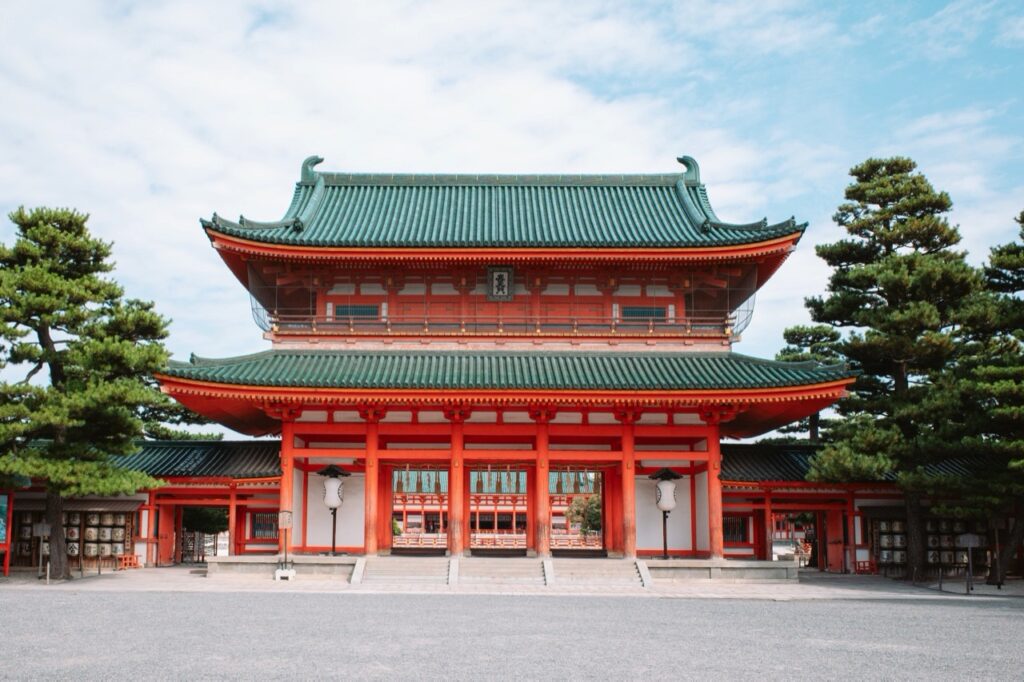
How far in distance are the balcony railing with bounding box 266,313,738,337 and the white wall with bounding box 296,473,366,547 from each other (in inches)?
190

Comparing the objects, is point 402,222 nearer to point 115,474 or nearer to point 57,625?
point 115,474

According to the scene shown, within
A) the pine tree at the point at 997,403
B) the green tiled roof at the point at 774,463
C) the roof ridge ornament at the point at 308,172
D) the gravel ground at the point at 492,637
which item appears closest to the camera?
the gravel ground at the point at 492,637

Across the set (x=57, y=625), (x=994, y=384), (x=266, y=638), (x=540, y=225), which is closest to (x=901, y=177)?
(x=994, y=384)

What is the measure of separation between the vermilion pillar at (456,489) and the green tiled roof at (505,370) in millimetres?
1628

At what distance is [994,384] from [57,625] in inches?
895

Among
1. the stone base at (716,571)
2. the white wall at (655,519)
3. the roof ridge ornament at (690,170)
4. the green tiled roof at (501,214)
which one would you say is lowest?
the stone base at (716,571)

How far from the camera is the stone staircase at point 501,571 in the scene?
78.4ft

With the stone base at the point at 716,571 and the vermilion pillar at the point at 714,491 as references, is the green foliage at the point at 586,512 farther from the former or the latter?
the stone base at the point at 716,571

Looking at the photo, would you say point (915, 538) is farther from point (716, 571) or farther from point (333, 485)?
point (333, 485)

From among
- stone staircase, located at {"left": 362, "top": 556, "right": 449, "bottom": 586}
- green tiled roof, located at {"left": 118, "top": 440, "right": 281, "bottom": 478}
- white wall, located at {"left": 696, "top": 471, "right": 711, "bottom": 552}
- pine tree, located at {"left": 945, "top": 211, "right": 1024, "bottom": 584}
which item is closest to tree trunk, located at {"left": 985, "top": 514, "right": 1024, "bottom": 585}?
pine tree, located at {"left": 945, "top": 211, "right": 1024, "bottom": 584}

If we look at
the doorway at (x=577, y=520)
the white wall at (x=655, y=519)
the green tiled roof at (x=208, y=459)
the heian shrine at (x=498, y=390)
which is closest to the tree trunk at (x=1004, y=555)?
the heian shrine at (x=498, y=390)

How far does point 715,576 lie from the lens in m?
25.3

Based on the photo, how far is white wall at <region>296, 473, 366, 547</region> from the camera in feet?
91.6

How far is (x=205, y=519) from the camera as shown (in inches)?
1388
